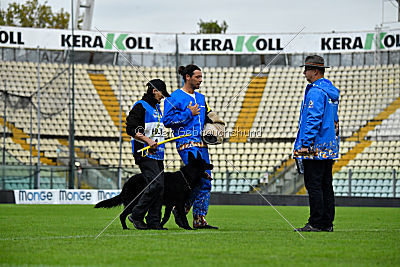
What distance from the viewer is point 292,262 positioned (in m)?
4.98

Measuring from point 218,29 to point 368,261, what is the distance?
165ft

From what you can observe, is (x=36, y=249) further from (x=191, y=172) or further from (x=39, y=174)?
(x=39, y=174)

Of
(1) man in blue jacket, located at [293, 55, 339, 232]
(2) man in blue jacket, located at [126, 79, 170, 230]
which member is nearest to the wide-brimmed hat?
(1) man in blue jacket, located at [293, 55, 339, 232]

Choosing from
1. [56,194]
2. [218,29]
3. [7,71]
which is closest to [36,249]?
[56,194]

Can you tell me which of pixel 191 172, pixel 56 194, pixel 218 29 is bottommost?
pixel 56 194

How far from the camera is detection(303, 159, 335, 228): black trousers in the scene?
789 centimetres

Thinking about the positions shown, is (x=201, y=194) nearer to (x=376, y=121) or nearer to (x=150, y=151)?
(x=150, y=151)

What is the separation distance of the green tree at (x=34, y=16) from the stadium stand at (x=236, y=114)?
1717 centimetres

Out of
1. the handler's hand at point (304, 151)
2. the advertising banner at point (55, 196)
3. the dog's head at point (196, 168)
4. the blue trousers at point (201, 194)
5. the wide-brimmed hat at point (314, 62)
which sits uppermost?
the wide-brimmed hat at point (314, 62)

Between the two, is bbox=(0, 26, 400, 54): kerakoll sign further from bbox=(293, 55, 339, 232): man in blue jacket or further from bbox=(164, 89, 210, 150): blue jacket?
bbox=(293, 55, 339, 232): man in blue jacket

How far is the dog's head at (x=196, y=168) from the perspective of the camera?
823cm

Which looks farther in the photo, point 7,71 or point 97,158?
point 7,71

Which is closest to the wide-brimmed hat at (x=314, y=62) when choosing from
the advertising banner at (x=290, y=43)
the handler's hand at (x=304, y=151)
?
the handler's hand at (x=304, y=151)

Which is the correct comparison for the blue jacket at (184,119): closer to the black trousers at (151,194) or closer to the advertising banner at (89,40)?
the black trousers at (151,194)
